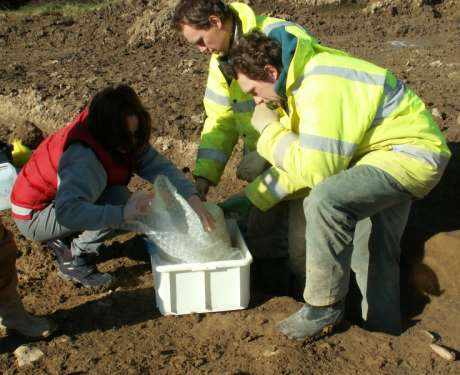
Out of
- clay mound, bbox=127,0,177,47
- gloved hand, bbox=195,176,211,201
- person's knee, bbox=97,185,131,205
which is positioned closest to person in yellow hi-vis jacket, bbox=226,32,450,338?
gloved hand, bbox=195,176,211,201

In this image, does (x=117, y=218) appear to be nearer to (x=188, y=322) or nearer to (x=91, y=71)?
(x=188, y=322)

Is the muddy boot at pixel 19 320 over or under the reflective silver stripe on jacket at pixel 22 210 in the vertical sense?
under

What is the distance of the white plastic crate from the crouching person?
0.74 ft

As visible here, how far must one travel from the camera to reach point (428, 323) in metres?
3.40

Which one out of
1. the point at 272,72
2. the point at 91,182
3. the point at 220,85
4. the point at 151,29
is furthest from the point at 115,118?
the point at 151,29

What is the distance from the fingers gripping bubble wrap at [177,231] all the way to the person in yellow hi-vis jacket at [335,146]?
0.47 m

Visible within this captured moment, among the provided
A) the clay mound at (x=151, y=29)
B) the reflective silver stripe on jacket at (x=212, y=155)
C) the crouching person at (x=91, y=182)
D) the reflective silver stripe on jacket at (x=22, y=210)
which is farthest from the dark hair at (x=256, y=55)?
the clay mound at (x=151, y=29)

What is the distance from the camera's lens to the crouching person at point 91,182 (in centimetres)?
302

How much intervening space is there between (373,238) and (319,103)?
3.09 feet

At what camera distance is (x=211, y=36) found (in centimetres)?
341

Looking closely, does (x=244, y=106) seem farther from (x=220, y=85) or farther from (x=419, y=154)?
(x=419, y=154)

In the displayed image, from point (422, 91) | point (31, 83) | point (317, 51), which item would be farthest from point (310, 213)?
point (31, 83)

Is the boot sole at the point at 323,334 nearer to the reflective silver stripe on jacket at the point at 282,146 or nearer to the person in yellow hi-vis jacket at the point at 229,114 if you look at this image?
the person in yellow hi-vis jacket at the point at 229,114

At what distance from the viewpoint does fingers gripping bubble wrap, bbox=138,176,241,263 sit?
3102 millimetres
